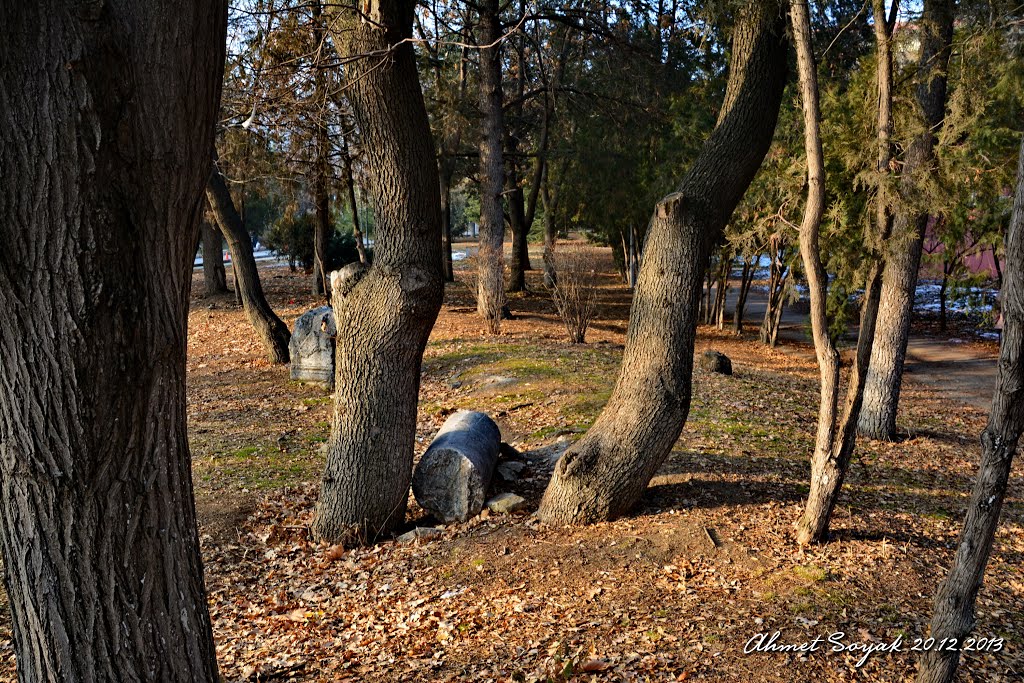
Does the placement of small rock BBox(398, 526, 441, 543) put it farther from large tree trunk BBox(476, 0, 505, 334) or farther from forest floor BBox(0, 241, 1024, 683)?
large tree trunk BBox(476, 0, 505, 334)

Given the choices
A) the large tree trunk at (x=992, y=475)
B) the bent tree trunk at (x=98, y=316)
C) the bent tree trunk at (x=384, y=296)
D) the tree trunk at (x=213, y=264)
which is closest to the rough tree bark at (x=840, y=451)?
the large tree trunk at (x=992, y=475)

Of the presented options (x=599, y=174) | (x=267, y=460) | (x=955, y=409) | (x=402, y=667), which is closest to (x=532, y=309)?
(x=599, y=174)

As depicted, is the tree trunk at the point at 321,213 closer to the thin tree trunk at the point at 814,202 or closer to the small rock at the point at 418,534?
the small rock at the point at 418,534

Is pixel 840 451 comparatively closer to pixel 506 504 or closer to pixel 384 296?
pixel 506 504

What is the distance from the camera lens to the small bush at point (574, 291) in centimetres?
1441

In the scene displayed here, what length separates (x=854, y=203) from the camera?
1470 centimetres

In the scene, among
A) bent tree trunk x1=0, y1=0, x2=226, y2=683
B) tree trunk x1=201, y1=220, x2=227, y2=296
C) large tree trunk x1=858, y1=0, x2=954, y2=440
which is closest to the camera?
bent tree trunk x1=0, y1=0, x2=226, y2=683

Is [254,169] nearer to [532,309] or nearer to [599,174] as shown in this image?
[532,309]

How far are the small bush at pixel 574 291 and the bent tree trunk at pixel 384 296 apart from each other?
8219mm

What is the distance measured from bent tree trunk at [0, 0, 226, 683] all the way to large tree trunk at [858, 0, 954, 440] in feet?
25.0

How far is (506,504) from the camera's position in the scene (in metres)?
6.62

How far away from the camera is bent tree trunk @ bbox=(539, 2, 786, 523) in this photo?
5.90 m

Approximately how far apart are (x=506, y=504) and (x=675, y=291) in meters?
2.24

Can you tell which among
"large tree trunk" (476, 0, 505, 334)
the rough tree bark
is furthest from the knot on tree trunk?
"large tree trunk" (476, 0, 505, 334)
